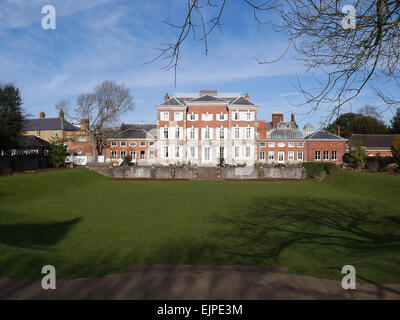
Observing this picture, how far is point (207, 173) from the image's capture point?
34.5 meters

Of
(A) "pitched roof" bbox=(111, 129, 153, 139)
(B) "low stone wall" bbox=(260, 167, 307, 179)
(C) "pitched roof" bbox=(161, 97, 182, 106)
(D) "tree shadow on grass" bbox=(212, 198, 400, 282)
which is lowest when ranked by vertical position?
(D) "tree shadow on grass" bbox=(212, 198, 400, 282)

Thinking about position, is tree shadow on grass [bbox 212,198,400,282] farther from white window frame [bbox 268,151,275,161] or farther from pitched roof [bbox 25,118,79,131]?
pitched roof [bbox 25,118,79,131]

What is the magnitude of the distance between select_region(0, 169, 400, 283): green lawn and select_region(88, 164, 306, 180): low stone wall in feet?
48.7

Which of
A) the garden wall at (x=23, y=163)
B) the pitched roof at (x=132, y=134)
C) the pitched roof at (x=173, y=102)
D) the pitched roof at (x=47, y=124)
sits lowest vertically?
the garden wall at (x=23, y=163)

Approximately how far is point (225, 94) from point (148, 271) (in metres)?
43.7

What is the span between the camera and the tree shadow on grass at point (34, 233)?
8.73 metres

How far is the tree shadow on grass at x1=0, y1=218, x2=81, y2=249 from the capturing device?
28.6 feet

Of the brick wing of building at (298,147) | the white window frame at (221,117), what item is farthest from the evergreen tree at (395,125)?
the white window frame at (221,117)

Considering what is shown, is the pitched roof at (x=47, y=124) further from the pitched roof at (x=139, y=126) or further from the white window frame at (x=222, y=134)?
the white window frame at (x=222, y=134)

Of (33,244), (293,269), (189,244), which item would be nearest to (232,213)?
(189,244)

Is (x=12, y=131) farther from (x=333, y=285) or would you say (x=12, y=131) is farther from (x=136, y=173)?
(x=333, y=285)

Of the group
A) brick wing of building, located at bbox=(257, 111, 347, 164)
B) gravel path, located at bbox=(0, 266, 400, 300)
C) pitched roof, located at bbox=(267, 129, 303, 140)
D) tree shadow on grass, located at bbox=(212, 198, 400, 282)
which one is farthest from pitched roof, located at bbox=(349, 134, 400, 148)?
gravel path, located at bbox=(0, 266, 400, 300)

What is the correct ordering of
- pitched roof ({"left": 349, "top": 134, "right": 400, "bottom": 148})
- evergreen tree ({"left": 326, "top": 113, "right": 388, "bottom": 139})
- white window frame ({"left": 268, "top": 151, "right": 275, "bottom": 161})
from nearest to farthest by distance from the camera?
white window frame ({"left": 268, "top": 151, "right": 275, "bottom": 161}) < pitched roof ({"left": 349, "top": 134, "right": 400, "bottom": 148}) < evergreen tree ({"left": 326, "top": 113, "right": 388, "bottom": 139})

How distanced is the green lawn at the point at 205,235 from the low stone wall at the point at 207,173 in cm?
1483
